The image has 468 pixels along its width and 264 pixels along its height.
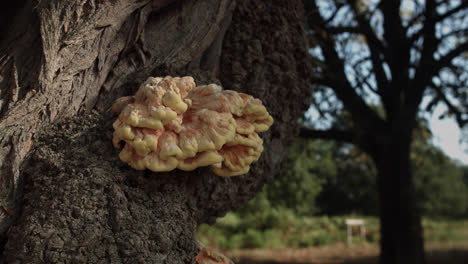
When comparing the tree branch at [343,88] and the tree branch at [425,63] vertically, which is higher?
the tree branch at [425,63]

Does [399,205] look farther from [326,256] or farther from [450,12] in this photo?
[326,256]

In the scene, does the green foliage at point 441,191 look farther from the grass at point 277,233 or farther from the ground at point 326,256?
the ground at point 326,256

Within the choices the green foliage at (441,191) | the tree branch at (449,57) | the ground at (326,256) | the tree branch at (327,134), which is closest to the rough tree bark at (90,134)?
the tree branch at (327,134)

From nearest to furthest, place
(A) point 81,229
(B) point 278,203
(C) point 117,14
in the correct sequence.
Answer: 1. (A) point 81,229
2. (C) point 117,14
3. (B) point 278,203

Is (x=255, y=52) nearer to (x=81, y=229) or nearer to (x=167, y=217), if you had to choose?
(x=167, y=217)

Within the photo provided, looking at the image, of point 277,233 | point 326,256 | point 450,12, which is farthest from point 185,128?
point 277,233

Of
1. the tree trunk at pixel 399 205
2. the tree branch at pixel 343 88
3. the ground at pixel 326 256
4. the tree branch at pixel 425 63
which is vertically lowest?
the ground at pixel 326 256

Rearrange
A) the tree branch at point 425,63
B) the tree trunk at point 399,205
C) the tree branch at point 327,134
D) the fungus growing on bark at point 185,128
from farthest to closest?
the tree branch at point 425,63 → the tree trunk at point 399,205 → the tree branch at point 327,134 → the fungus growing on bark at point 185,128

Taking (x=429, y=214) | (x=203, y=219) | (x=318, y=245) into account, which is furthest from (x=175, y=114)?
(x=429, y=214)
